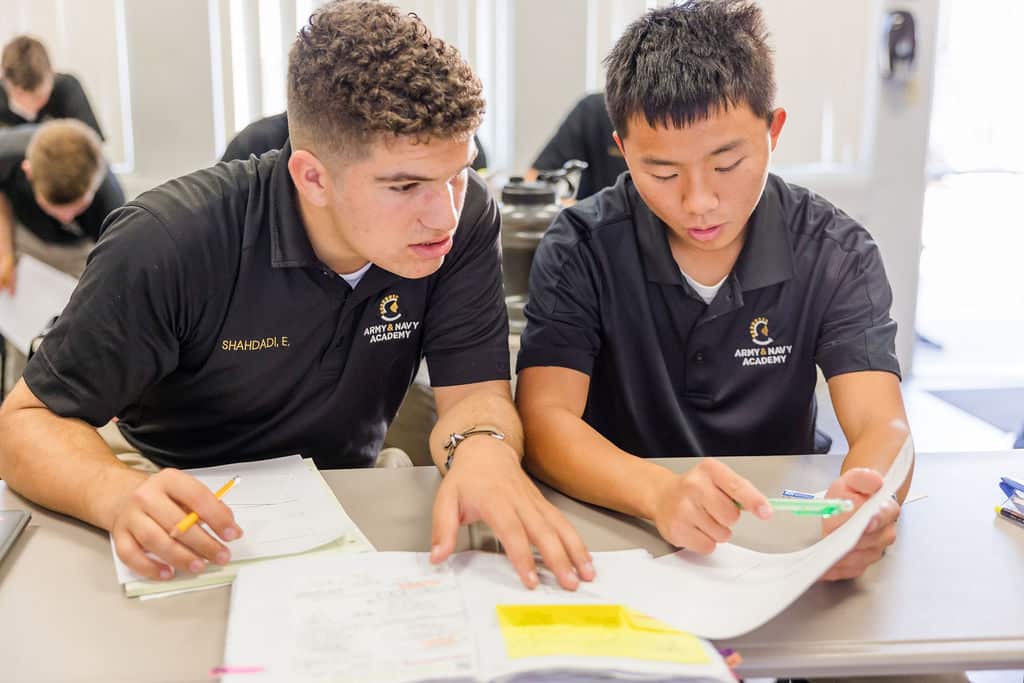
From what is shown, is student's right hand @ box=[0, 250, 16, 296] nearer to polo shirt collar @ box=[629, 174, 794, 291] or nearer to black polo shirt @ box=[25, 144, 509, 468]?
black polo shirt @ box=[25, 144, 509, 468]

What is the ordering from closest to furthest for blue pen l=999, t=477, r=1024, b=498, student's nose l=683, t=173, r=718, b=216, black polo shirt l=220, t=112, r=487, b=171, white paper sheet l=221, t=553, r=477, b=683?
white paper sheet l=221, t=553, r=477, b=683, blue pen l=999, t=477, r=1024, b=498, student's nose l=683, t=173, r=718, b=216, black polo shirt l=220, t=112, r=487, b=171

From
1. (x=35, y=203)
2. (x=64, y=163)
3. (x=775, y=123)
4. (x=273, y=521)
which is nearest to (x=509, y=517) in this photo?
(x=273, y=521)

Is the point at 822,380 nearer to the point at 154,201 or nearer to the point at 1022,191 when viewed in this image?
the point at 154,201

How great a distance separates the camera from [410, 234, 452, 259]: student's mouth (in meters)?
1.20

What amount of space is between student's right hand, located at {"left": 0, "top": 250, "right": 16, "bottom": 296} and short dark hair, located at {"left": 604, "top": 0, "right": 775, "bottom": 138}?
6.19ft

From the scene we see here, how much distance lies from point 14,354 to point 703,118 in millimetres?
2595

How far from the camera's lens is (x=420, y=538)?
103 centimetres

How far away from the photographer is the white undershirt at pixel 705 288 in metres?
1.41

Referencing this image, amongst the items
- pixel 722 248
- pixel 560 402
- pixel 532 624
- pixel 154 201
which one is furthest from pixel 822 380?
pixel 154 201

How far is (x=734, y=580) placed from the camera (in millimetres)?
931

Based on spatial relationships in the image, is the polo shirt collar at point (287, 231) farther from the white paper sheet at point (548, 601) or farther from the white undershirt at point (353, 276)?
the white paper sheet at point (548, 601)

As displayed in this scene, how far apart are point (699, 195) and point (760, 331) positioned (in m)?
0.27

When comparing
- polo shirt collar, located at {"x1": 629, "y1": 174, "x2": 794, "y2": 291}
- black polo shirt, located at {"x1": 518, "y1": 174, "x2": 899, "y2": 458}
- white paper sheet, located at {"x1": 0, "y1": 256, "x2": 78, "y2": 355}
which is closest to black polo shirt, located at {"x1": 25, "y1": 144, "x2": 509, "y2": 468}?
black polo shirt, located at {"x1": 518, "y1": 174, "x2": 899, "y2": 458}

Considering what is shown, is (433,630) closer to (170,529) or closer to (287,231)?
(170,529)
